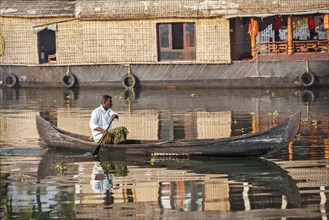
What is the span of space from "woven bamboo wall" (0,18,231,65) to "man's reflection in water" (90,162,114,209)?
14.2 meters

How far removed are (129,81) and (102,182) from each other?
16664 mm

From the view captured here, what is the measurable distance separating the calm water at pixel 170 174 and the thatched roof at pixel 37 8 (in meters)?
6.55

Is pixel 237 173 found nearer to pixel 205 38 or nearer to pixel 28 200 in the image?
pixel 28 200

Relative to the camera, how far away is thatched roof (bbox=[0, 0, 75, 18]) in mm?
32062

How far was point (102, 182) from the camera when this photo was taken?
49.3 ft

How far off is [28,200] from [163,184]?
1981mm

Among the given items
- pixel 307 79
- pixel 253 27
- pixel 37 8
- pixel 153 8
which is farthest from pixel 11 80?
pixel 307 79

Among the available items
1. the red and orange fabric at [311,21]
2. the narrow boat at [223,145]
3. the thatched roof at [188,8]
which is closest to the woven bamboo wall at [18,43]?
the thatched roof at [188,8]

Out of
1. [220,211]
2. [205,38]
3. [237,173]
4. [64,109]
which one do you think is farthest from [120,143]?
[205,38]

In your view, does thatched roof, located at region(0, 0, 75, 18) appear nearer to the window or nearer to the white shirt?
the window

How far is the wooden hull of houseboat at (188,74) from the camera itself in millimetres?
29547

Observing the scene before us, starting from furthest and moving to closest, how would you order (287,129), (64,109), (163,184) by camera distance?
(64,109)
(287,129)
(163,184)

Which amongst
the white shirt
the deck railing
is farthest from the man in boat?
the deck railing

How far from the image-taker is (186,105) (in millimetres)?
26609
